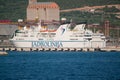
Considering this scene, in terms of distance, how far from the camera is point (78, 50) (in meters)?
110

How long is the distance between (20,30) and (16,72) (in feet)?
185

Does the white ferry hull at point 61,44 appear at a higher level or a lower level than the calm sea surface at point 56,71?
lower

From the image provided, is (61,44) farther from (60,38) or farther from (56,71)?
(56,71)

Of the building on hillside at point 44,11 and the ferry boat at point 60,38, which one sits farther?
the building on hillside at point 44,11

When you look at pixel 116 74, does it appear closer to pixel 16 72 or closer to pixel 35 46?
pixel 16 72

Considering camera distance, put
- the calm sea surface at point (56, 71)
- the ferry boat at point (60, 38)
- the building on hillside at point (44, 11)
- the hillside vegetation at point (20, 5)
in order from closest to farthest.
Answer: the calm sea surface at point (56, 71)
the ferry boat at point (60, 38)
the building on hillside at point (44, 11)
the hillside vegetation at point (20, 5)

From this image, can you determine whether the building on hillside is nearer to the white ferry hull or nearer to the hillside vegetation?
the hillside vegetation

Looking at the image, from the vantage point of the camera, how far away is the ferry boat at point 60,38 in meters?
113

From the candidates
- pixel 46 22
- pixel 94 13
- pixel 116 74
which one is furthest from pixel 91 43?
pixel 116 74

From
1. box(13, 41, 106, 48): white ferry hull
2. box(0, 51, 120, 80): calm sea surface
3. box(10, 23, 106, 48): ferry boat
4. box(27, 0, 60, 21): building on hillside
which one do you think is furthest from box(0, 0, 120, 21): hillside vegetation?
box(0, 51, 120, 80): calm sea surface

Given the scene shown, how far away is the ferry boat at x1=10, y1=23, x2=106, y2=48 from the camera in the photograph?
372ft

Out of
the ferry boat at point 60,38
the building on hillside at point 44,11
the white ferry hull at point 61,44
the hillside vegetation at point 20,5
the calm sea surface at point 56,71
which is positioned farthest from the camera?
the hillside vegetation at point 20,5

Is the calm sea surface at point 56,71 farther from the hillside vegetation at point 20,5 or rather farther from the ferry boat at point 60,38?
the hillside vegetation at point 20,5

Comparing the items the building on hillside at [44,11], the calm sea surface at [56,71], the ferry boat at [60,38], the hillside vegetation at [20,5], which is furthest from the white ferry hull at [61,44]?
the hillside vegetation at [20,5]
